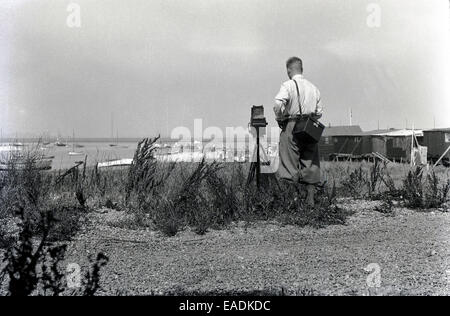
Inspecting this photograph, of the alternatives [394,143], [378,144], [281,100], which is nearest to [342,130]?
[378,144]

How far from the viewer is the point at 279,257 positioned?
13.9 feet

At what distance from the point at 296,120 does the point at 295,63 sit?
2.71 ft

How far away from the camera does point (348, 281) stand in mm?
3436

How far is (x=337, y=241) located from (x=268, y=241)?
0.76 metres

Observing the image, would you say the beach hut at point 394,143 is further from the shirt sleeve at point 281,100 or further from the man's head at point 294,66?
the shirt sleeve at point 281,100

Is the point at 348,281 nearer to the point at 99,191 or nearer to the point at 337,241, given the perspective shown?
the point at 337,241

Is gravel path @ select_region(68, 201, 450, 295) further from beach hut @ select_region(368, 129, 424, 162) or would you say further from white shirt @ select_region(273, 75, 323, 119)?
beach hut @ select_region(368, 129, 424, 162)

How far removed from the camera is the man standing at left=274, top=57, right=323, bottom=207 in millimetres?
6004

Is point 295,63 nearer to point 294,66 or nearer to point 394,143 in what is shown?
point 294,66

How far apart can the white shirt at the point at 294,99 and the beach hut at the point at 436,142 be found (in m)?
25.3

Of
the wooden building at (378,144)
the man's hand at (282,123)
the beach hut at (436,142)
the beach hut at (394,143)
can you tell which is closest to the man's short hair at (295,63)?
the man's hand at (282,123)

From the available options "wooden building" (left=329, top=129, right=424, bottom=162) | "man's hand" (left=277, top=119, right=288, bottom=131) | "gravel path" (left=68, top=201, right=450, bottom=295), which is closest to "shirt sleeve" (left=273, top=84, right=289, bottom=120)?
"man's hand" (left=277, top=119, right=288, bottom=131)

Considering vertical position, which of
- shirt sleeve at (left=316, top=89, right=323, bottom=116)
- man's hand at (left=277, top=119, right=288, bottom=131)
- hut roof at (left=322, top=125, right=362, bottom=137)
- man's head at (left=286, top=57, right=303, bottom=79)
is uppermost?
hut roof at (left=322, top=125, right=362, bottom=137)

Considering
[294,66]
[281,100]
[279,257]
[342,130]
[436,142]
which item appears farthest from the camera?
[342,130]
